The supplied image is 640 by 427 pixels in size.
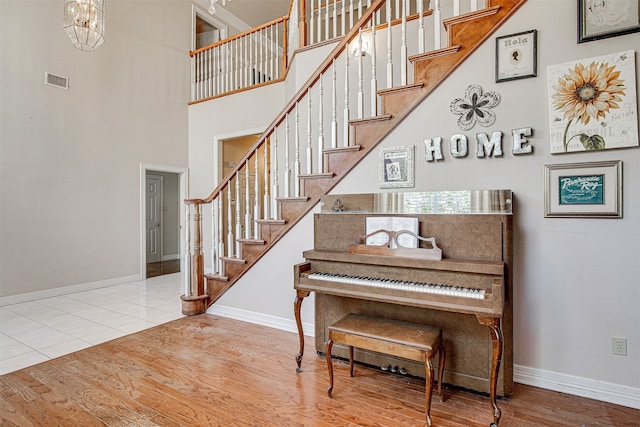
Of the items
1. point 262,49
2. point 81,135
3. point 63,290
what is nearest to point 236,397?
point 63,290

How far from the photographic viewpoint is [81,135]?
4.67 m

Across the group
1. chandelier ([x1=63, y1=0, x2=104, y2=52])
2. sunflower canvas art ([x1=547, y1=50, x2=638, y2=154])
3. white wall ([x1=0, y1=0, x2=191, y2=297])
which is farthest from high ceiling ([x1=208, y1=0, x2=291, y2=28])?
sunflower canvas art ([x1=547, y1=50, x2=638, y2=154])

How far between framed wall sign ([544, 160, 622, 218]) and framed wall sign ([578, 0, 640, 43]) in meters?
0.77

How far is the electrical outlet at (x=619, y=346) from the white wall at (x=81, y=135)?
5.82m

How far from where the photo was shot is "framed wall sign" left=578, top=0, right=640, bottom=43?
1.89 meters

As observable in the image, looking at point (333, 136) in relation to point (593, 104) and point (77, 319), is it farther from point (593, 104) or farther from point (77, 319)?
point (77, 319)

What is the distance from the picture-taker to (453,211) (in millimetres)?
2172

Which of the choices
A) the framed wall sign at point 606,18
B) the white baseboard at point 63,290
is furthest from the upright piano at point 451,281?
the white baseboard at point 63,290

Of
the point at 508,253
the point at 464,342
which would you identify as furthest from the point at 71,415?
the point at 508,253

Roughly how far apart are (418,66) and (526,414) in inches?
92.3

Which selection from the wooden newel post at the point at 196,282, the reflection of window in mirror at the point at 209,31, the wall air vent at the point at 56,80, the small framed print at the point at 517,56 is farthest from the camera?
the reflection of window in mirror at the point at 209,31

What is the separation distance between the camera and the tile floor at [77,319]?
8.95 ft

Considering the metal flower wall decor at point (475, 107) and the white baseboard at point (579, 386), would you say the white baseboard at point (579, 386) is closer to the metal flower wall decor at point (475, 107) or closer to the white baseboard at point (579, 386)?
the white baseboard at point (579, 386)

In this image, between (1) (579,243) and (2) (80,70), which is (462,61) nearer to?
(1) (579,243)
